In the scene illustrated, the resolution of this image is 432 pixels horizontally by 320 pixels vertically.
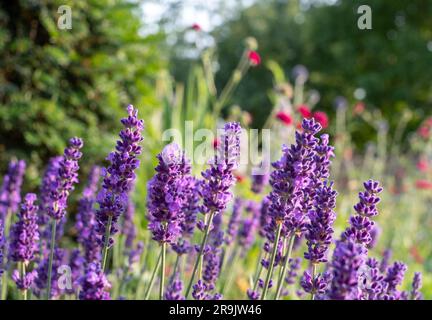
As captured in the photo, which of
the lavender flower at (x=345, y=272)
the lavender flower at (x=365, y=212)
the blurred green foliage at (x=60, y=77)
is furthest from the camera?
the blurred green foliage at (x=60, y=77)

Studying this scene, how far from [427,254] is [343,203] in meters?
1.24

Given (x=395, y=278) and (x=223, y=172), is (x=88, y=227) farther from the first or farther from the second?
(x=395, y=278)

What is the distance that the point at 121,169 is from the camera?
5.23 feet

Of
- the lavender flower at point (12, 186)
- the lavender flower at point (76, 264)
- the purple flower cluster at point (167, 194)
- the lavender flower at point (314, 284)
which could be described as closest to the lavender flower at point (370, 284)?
the lavender flower at point (314, 284)

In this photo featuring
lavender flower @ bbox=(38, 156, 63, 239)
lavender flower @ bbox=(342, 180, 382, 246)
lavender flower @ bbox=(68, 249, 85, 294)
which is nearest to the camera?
lavender flower @ bbox=(342, 180, 382, 246)

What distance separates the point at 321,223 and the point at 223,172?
1.12ft

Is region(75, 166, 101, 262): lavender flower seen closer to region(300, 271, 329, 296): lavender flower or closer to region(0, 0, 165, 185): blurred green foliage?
region(300, 271, 329, 296): lavender flower

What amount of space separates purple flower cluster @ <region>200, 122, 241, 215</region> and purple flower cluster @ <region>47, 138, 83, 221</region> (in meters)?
0.47

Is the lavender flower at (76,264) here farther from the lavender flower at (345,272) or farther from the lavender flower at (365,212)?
the lavender flower at (345,272)

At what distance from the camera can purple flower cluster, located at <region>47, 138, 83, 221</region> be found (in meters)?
1.87

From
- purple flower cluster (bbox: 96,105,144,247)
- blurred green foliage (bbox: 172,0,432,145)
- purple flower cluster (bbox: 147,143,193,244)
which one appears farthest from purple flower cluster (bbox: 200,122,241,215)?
blurred green foliage (bbox: 172,0,432,145)

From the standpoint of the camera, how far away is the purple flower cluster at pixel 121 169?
5.22ft

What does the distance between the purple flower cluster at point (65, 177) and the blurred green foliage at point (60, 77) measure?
229cm

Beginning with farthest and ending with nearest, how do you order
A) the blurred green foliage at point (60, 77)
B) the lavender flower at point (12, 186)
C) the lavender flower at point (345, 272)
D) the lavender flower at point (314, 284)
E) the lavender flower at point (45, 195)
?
1. the blurred green foliage at point (60, 77)
2. the lavender flower at point (12, 186)
3. the lavender flower at point (45, 195)
4. the lavender flower at point (314, 284)
5. the lavender flower at point (345, 272)
